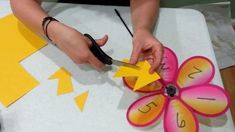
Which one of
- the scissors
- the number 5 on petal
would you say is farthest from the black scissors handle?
the number 5 on petal

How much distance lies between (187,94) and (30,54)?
0.40 meters

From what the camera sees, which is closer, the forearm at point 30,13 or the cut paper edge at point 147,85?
the cut paper edge at point 147,85

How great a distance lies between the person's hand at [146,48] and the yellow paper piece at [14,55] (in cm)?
24

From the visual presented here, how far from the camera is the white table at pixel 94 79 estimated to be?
624mm

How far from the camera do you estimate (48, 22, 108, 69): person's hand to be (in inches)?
26.8

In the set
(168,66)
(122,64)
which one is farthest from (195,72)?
(122,64)

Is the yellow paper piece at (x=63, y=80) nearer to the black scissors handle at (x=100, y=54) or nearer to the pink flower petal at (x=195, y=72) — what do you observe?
the black scissors handle at (x=100, y=54)

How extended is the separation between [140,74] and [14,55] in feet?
1.09

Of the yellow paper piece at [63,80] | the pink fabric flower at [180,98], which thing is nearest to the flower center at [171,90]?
the pink fabric flower at [180,98]

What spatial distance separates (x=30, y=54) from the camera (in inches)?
29.5

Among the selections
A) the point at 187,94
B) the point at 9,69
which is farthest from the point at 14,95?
the point at 187,94

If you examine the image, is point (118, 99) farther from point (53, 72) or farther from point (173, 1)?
point (173, 1)

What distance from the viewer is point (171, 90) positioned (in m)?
0.65

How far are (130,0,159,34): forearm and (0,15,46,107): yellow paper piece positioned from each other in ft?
0.82
